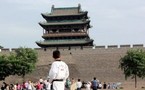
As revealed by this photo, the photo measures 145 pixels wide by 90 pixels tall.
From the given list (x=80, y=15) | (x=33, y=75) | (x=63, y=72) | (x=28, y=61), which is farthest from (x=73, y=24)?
(x=63, y=72)

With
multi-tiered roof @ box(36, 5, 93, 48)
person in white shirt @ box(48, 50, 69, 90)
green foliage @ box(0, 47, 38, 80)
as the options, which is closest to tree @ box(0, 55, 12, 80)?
green foliage @ box(0, 47, 38, 80)

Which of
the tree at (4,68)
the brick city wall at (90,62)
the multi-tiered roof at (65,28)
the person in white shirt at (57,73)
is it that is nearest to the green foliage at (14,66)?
the tree at (4,68)

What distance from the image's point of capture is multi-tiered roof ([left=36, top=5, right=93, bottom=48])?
6512 centimetres

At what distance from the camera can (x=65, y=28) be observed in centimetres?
6700

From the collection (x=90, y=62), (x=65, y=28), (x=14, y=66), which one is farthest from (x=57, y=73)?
(x=65, y=28)

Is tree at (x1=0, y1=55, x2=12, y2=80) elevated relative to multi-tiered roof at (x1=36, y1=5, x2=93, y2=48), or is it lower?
lower

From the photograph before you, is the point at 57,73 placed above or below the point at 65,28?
below

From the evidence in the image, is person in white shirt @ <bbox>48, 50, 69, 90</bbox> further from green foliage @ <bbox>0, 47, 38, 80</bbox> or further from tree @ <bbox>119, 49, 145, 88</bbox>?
green foliage @ <bbox>0, 47, 38, 80</bbox>

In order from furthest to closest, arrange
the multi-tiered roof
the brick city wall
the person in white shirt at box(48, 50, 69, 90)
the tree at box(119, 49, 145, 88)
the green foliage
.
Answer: the multi-tiered roof
the brick city wall
the green foliage
the tree at box(119, 49, 145, 88)
the person in white shirt at box(48, 50, 69, 90)

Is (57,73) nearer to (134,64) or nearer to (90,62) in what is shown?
(134,64)

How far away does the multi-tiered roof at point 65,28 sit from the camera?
65125 millimetres

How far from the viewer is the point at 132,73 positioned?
Answer: 49062 millimetres

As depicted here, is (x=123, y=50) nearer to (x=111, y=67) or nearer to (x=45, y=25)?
(x=111, y=67)

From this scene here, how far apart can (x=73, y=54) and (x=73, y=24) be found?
8064mm
